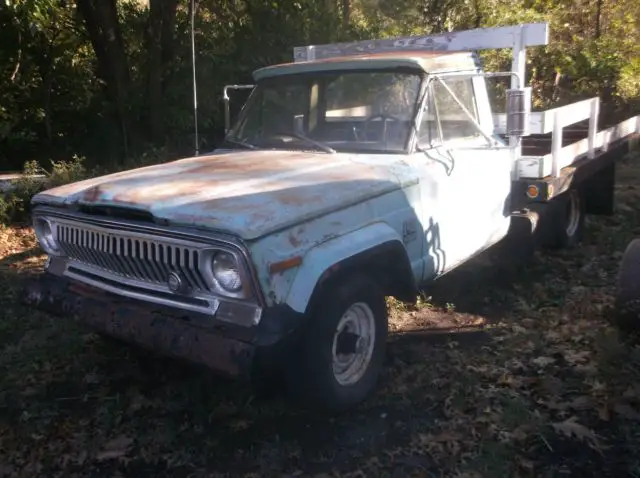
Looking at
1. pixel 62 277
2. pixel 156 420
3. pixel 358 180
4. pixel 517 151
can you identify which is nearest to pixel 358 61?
pixel 358 180

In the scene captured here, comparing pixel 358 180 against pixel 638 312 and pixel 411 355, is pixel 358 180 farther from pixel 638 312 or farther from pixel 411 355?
pixel 638 312

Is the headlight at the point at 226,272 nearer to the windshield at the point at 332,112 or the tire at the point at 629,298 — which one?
the windshield at the point at 332,112

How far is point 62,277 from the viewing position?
4.05 meters

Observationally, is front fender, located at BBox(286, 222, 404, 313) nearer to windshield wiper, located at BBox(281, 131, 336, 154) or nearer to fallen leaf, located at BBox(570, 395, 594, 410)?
windshield wiper, located at BBox(281, 131, 336, 154)

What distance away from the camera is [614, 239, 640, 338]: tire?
4.31 m

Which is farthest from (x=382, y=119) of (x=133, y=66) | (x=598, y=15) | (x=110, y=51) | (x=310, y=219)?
(x=598, y=15)

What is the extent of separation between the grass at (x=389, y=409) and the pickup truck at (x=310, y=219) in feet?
1.10

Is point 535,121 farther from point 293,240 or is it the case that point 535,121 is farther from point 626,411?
point 293,240

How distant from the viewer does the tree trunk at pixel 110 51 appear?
9.29 m

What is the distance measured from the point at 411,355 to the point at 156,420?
1740mm

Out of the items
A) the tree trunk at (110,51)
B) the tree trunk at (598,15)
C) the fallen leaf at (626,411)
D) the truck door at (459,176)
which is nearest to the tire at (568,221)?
the truck door at (459,176)

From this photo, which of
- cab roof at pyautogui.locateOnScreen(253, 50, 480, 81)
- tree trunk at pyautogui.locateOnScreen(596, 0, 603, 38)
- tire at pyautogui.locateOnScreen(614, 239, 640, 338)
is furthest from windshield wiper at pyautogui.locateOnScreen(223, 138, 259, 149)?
tree trunk at pyautogui.locateOnScreen(596, 0, 603, 38)

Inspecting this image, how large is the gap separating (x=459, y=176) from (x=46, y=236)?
110 inches

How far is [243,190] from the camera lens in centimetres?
360
